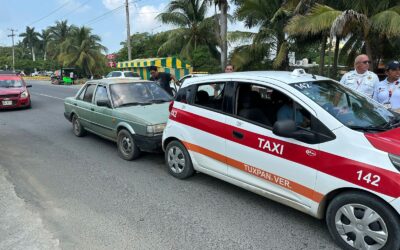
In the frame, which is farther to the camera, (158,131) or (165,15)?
(165,15)

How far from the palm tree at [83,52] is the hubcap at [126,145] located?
4216cm

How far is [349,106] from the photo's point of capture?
153 inches

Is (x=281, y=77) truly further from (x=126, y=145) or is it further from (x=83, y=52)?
(x=83, y=52)

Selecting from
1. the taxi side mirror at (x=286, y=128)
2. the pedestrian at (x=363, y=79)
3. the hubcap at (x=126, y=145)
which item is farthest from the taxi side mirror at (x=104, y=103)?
the pedestrian at (x=363, y=79)

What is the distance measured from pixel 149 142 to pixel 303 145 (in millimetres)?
2985

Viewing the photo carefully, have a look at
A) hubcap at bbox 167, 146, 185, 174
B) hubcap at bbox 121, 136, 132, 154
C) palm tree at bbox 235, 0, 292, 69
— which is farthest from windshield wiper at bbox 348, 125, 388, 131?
palm tree at bbox 235, 0, 292, 69

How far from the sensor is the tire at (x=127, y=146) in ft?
20.2

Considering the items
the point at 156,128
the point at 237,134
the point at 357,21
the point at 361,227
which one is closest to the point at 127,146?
the point at 156,128

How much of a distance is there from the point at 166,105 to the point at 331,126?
160 inches

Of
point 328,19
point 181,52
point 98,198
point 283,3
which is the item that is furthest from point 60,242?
point 181,52

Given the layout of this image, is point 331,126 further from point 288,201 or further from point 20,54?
point 20,54

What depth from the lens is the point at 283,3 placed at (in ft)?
56.0

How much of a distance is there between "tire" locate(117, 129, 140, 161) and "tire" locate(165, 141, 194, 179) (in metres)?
0.96

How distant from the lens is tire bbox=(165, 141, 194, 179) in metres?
5.11
